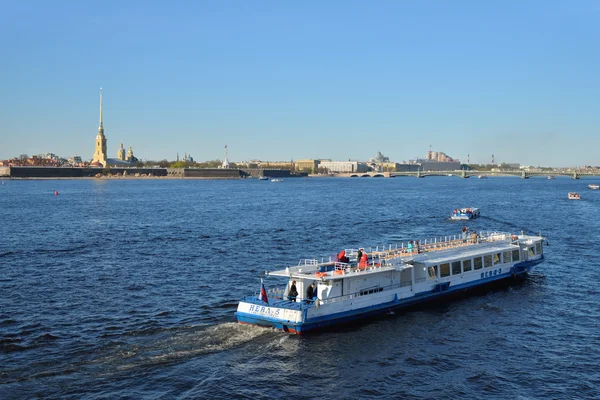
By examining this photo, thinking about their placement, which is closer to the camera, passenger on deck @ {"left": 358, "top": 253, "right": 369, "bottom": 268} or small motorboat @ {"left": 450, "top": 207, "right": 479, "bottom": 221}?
passenger on deck @ {"left": 358, "top": 253, "right": 369, "bottom": 268}

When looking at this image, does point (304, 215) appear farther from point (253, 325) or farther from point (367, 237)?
point (253, 325)

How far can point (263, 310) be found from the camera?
108 ft

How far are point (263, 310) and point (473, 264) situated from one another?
61.3ft

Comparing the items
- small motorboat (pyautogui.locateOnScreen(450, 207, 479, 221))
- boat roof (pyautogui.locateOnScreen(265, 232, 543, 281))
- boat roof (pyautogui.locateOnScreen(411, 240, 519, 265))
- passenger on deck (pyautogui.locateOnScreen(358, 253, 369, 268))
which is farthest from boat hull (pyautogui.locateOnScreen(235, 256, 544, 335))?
small motorboat (pyautogui.locateOnScreen(450, 207, 479, 221))

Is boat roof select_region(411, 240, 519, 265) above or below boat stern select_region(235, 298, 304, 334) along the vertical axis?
above

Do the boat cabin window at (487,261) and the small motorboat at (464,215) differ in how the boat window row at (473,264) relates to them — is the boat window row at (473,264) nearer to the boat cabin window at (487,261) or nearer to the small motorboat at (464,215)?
Result: the boat cabin window at (487,261)

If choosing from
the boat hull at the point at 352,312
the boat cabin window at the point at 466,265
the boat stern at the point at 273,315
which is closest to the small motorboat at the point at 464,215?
the boat hull at the point at 352,312

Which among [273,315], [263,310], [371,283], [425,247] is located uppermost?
[425,247]

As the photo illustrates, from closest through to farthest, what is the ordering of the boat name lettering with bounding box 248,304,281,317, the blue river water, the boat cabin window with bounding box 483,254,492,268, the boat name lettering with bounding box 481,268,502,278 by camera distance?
1. the blue river water
2. the boat name lettering with bounding box 248,304,281,317
3. the boat name lettering with bounding box 481,268,502,278
4. the boat cabin window with bounding box 483,254,492,268

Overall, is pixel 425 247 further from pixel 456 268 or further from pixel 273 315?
pixel 273 315

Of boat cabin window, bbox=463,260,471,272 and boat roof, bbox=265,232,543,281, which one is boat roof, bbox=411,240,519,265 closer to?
boat roof, bbox=265,232,543,281

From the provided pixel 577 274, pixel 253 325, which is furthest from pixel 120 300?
pixel 577 274

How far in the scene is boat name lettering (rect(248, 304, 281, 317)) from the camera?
32750mm

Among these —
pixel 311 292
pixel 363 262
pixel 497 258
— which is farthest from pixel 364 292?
pixel 497 258
